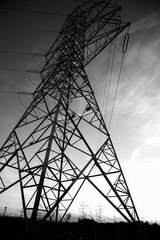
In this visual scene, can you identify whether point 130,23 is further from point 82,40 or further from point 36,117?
point 36,117

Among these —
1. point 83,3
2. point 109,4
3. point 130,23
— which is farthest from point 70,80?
point 83,3

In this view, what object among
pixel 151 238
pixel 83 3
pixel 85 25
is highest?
pixel 83 3

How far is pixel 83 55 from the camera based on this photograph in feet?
30.1

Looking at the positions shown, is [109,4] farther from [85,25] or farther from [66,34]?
[66,34]

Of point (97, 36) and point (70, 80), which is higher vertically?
point (97, 36)

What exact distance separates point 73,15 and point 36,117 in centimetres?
980

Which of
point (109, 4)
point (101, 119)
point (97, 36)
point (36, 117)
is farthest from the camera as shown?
point (109, 4)

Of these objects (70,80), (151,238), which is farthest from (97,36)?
(151,238)

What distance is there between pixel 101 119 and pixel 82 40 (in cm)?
600

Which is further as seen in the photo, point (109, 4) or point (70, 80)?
point (109, 4)

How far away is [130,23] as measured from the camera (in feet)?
25.9

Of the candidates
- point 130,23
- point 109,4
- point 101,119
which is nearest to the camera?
point 101,119

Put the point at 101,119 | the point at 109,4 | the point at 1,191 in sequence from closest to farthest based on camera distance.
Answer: the point at 1,191 < the point at 101,119 < the point at 109,4

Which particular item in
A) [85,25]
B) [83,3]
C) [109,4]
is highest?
[83,3]
